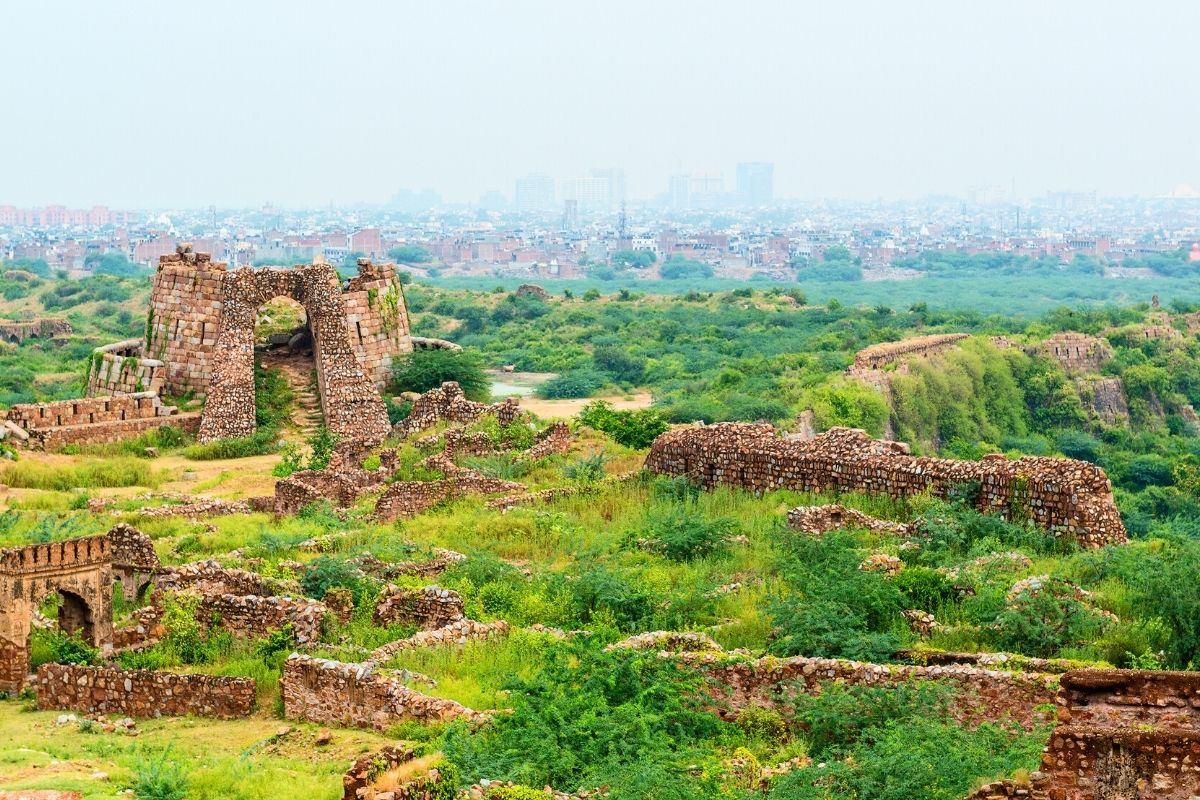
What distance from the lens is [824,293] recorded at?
14612cm

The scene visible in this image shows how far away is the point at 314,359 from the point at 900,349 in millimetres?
30013

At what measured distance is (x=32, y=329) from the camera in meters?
72.2

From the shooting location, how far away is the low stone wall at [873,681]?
11.3m

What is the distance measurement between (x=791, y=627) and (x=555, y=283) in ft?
473

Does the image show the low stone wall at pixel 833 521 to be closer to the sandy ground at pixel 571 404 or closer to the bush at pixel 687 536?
the bush at pixel 687 536

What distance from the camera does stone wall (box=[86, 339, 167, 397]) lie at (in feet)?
92.8

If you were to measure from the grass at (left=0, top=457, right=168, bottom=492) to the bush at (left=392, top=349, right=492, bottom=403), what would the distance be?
5190 mm

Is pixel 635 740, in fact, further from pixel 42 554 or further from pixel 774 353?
pixel 774 353

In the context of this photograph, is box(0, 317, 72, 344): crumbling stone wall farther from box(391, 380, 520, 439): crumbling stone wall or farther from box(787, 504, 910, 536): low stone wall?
box(787, 504, 910, 536): low stone wall

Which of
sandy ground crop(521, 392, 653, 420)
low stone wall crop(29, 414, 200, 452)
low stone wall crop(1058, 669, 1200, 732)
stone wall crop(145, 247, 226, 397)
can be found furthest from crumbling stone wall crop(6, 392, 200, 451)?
low stone wall crop(1058, 669, 1200, 732)

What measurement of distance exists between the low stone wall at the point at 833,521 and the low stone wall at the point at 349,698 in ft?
16.4

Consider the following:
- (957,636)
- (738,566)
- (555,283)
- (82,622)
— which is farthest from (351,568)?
(555,283)

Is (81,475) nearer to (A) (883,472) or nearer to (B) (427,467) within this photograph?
(B) (427,467)

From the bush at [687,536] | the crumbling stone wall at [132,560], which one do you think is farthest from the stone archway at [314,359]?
the bush at [687,536]
